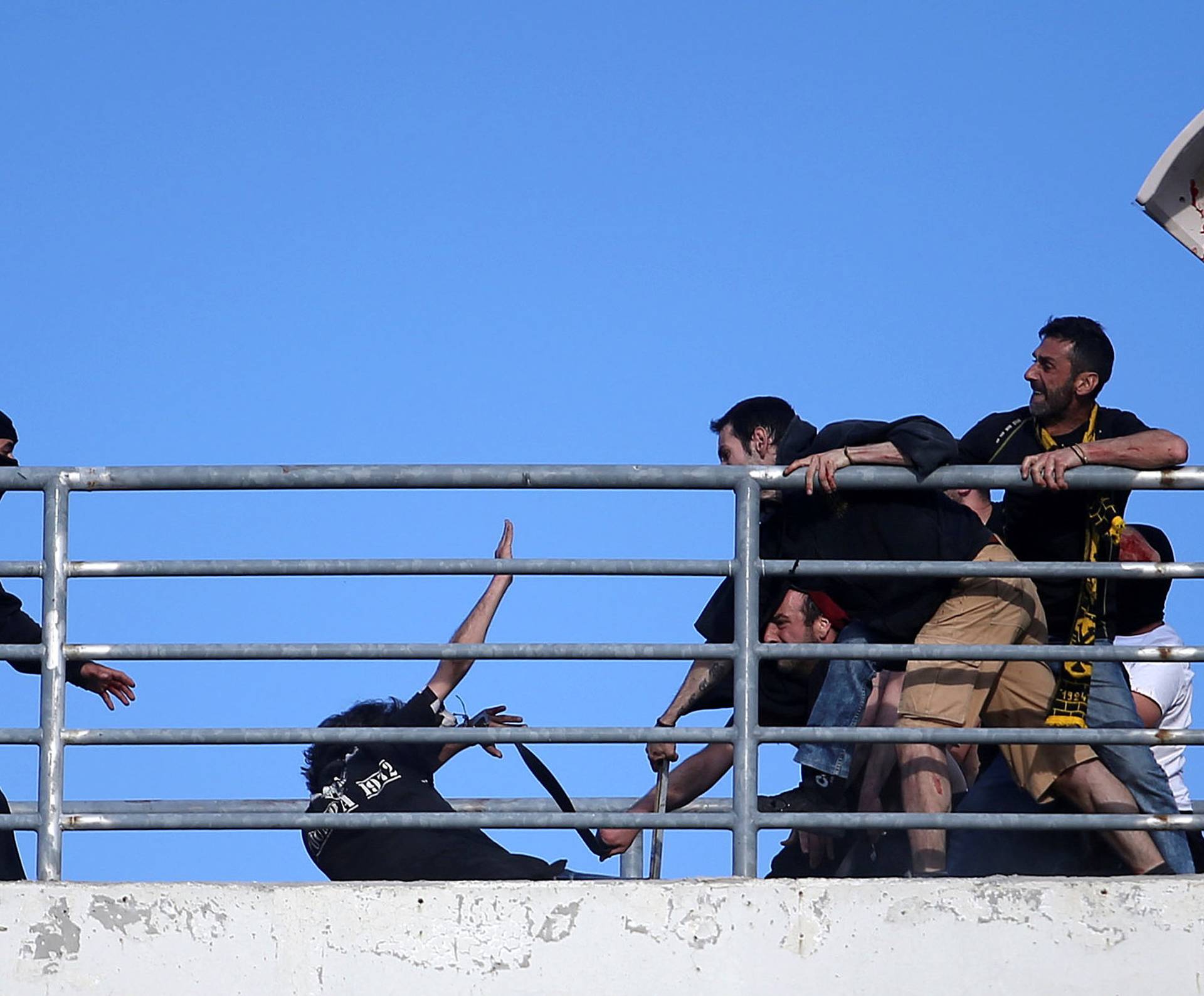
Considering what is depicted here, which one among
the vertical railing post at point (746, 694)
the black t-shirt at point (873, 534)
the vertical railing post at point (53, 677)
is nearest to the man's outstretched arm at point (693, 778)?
the black t-shirt at point (873, 534)

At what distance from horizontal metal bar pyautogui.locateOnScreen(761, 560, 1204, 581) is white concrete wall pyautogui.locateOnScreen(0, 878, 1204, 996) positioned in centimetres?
83

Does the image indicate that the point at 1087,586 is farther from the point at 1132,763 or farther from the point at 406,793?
the point at 406,793

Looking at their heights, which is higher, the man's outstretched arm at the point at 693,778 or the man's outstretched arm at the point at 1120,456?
the man's outstretched arm at the point at 1120,456

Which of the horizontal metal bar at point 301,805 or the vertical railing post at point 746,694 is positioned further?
the horizontal metal bar at point 301,805

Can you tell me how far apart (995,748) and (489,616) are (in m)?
1.75

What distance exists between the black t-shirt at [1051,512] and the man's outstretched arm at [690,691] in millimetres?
1033

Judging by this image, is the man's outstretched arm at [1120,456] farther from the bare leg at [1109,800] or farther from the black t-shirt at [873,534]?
the bare leg at [1109,800]

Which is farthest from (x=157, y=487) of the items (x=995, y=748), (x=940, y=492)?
(x=995, y=748)

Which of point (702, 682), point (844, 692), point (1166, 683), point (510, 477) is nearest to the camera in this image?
point (510, 477)

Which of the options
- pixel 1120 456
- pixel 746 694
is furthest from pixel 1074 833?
pixel 746 694

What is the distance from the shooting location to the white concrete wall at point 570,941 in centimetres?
426

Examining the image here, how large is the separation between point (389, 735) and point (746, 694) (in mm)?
969

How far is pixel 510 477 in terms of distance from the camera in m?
4.55

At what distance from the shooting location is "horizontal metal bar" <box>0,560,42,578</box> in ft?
14.6
